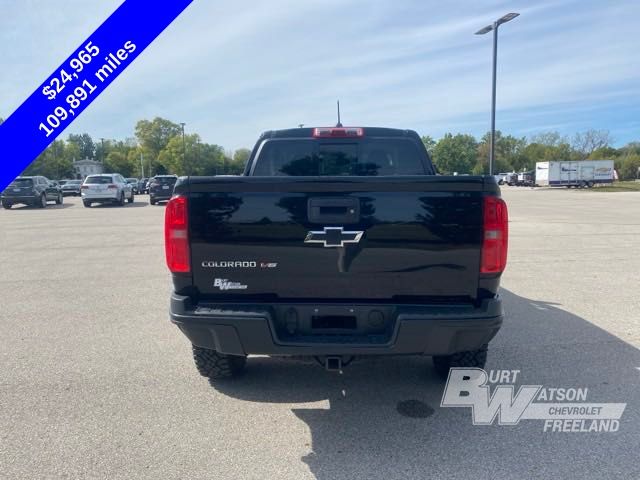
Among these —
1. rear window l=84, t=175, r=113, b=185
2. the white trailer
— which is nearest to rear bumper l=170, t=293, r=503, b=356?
rear window l=84, t=175, r=113, b=185

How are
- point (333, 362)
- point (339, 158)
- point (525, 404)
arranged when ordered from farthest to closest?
1. point (339, 158)
2. point (525, 404)
3. point (333, 362)

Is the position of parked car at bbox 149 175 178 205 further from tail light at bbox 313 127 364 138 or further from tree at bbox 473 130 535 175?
tree at bbox 473 130 535 175

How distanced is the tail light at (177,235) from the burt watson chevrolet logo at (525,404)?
2193mm

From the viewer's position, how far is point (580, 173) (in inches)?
2012

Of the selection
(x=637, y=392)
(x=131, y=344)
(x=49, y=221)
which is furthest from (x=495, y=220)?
(x=49, y=221)

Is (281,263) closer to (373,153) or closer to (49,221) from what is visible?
(373,153)

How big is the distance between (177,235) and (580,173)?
189ft

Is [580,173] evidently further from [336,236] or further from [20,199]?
[336,236]

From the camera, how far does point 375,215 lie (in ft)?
9.14

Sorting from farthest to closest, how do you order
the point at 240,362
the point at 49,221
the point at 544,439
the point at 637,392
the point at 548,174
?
the point at 548,174, the point at 49,221, the point at 240,362, the point at 637,392, the point at 544,439

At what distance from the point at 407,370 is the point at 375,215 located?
187 centimetres

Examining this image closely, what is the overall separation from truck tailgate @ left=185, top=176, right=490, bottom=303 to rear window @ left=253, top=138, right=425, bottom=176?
1.70 metres

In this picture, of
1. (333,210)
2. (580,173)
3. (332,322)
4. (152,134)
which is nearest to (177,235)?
(333,210)

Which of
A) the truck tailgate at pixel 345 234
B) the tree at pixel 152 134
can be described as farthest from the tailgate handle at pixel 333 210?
the tree at pixel 152 134
